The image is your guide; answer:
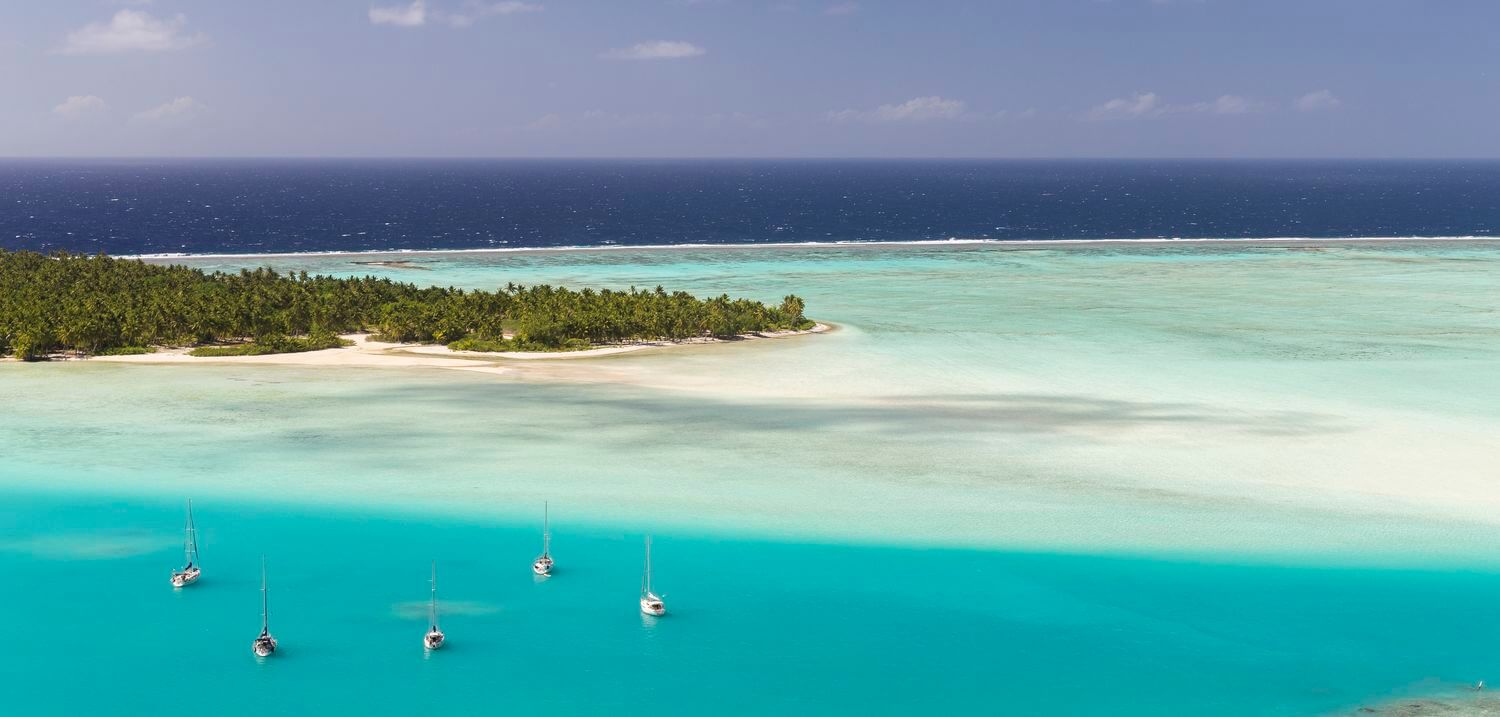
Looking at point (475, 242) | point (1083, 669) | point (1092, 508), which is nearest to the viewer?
point (1083, 669)

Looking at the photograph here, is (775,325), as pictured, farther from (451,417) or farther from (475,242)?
(475,242)

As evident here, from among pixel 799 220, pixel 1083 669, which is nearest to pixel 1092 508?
pixel 1083 669

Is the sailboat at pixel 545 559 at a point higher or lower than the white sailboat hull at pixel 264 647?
higher

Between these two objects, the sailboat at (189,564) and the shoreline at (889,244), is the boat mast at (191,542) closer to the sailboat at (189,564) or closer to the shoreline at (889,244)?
the sailboat at (189,564)

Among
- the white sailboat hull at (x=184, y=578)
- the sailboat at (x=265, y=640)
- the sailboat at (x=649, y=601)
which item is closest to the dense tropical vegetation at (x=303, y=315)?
the white sailboat hull at (x=184, y=578)

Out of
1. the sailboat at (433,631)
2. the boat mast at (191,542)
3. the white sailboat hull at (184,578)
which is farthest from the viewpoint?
the boat mast at (191,542)

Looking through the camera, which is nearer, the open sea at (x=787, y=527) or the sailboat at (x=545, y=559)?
the open sea at (x=787, y=527)

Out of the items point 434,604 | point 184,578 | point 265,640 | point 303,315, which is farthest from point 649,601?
point 303,315

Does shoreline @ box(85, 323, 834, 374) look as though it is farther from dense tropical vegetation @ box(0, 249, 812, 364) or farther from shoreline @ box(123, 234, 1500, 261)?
shoreline @ box(123, 234, 1500, 261)
